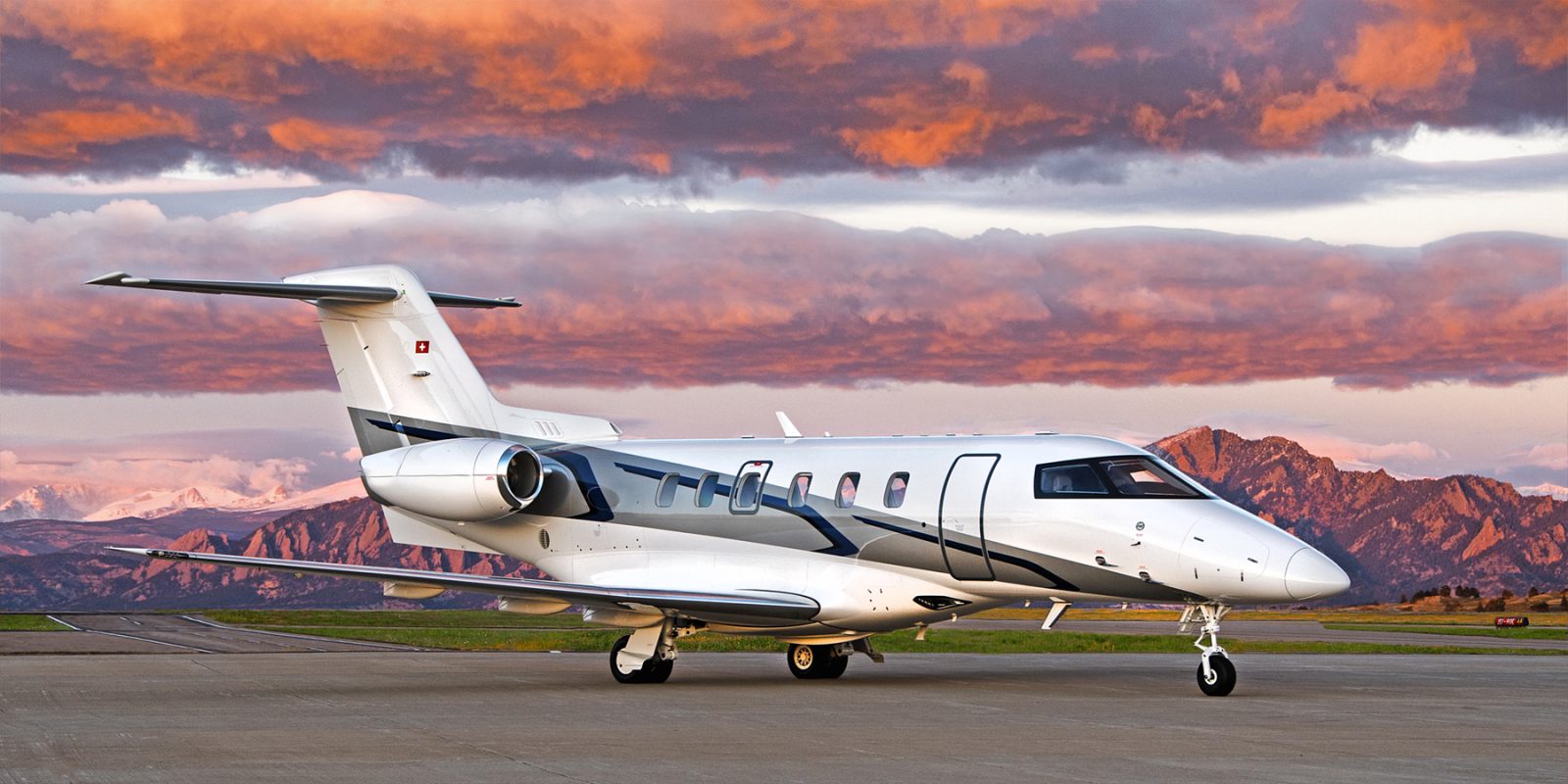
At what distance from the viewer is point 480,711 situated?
19.2 metres

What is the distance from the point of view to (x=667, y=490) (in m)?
25.7

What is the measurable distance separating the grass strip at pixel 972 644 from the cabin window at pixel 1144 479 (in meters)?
13.2

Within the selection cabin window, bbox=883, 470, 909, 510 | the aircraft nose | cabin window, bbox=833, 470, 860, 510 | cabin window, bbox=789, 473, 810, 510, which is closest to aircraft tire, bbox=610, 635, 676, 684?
cabin window, bbox=789, 473, 810, 510

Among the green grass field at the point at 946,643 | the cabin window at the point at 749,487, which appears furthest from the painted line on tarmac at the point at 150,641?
the cabin window at the point at 749,487

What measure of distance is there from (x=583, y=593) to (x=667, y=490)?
10.9 feet

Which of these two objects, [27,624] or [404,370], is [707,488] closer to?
[404,370]

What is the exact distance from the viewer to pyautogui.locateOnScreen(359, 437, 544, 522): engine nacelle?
1007 inches

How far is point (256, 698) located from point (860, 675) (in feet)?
31.0

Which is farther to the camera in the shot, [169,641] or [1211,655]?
[169,641]

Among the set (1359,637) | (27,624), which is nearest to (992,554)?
(1359,637)

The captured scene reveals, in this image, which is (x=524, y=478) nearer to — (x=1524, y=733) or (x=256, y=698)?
(x=256, y=698)

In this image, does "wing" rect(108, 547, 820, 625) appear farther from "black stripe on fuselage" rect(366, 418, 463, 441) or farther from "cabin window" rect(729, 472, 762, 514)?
"black stripe on fuselage" rect(366, 418, 463, 441)

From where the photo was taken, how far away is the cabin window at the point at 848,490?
23719 mm

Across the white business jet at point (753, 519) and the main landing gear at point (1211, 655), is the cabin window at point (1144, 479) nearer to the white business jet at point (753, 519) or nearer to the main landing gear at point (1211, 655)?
the white business jet at point (753, 519)
